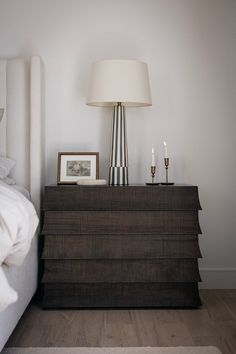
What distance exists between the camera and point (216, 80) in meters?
3.74

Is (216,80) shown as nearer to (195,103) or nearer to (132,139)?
(195,103)

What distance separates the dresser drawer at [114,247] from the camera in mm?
3178

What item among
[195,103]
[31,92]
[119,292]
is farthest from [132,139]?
[119,292]

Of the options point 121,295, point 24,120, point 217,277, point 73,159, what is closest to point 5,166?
point 24,120

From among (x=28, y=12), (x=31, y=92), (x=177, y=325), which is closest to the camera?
(x=177, y=325)

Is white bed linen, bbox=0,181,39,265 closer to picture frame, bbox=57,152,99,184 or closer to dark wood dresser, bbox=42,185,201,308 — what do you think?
dark wood dresser, bbox=42,185,201,308

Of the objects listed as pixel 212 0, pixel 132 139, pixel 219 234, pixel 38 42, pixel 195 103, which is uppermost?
pixel 212 0

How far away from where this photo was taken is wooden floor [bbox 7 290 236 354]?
8.52 ft

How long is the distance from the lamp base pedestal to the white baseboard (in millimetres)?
879

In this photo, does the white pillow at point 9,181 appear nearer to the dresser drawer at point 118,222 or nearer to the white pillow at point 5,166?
the white pillow at point 5,166

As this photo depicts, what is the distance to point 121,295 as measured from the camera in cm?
321

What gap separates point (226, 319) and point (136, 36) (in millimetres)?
1904

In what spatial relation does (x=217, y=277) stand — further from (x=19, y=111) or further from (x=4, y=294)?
(x=4, y=294)

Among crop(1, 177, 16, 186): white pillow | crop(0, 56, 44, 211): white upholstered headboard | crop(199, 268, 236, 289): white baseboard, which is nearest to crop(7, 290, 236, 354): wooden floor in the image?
crop(199, 268, 236, 289): white baseboard
